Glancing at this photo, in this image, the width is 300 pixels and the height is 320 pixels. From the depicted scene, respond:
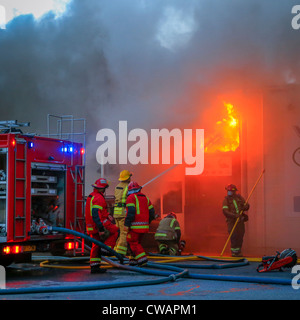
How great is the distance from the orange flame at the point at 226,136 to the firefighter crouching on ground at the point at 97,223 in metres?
4.44

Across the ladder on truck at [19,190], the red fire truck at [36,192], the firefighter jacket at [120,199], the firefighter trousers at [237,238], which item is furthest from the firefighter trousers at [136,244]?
the firefighter trousers at [237,238]

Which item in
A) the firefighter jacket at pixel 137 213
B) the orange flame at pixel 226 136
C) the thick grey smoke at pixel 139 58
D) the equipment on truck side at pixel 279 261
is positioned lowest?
the equipment on truck side at pixel 279 261

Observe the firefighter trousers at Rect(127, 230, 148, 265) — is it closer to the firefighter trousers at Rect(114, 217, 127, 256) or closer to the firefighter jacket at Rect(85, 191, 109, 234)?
the firefighter jacket at Rect(85, 191, 109, 234)

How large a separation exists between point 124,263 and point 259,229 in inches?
153

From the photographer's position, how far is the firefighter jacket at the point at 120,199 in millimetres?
10414

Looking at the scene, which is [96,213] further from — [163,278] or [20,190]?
[163,278]

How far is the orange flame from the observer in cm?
1291

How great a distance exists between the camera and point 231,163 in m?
12.9

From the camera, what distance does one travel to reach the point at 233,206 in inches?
459

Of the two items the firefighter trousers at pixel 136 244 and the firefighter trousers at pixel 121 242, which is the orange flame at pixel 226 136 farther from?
the firefighter trousers at pixel 136 244

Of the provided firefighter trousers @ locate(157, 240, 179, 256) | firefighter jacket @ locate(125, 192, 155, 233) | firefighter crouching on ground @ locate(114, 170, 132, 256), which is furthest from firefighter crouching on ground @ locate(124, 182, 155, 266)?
firefighter trousers @ locate(157, 240, 179, 256)

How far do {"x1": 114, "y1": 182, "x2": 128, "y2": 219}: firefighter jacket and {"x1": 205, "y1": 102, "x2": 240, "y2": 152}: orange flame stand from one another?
3119 mm

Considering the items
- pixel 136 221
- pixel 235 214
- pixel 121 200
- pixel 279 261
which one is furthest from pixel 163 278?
pixel 235 214
